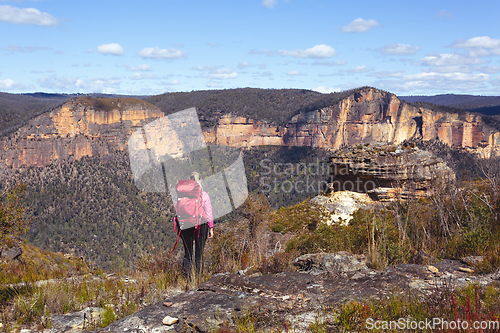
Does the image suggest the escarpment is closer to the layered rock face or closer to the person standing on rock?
the layered rock face

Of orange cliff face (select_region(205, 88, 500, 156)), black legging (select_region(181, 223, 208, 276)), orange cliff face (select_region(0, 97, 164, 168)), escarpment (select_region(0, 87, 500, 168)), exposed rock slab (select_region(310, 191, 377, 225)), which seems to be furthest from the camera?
orange cliff face (select_region(205, 88, 500, 156))

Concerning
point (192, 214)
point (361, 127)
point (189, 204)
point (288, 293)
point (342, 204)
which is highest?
point (361, 127)

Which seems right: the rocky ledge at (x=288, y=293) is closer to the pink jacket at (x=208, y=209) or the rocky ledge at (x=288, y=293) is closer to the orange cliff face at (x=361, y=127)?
the pink jacket at (x=208, y=209)

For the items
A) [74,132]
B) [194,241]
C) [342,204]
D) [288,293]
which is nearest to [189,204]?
[194,241]

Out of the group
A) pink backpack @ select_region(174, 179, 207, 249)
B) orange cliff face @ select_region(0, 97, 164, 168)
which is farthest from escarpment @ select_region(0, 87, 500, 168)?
pink backpack @ select_region(174, 179, 207, 249)

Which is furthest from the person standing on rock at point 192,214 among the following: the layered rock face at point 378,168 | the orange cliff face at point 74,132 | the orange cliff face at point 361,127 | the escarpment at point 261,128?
the orange cliff face at point 361,127

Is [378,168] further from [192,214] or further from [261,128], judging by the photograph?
[261,128]
